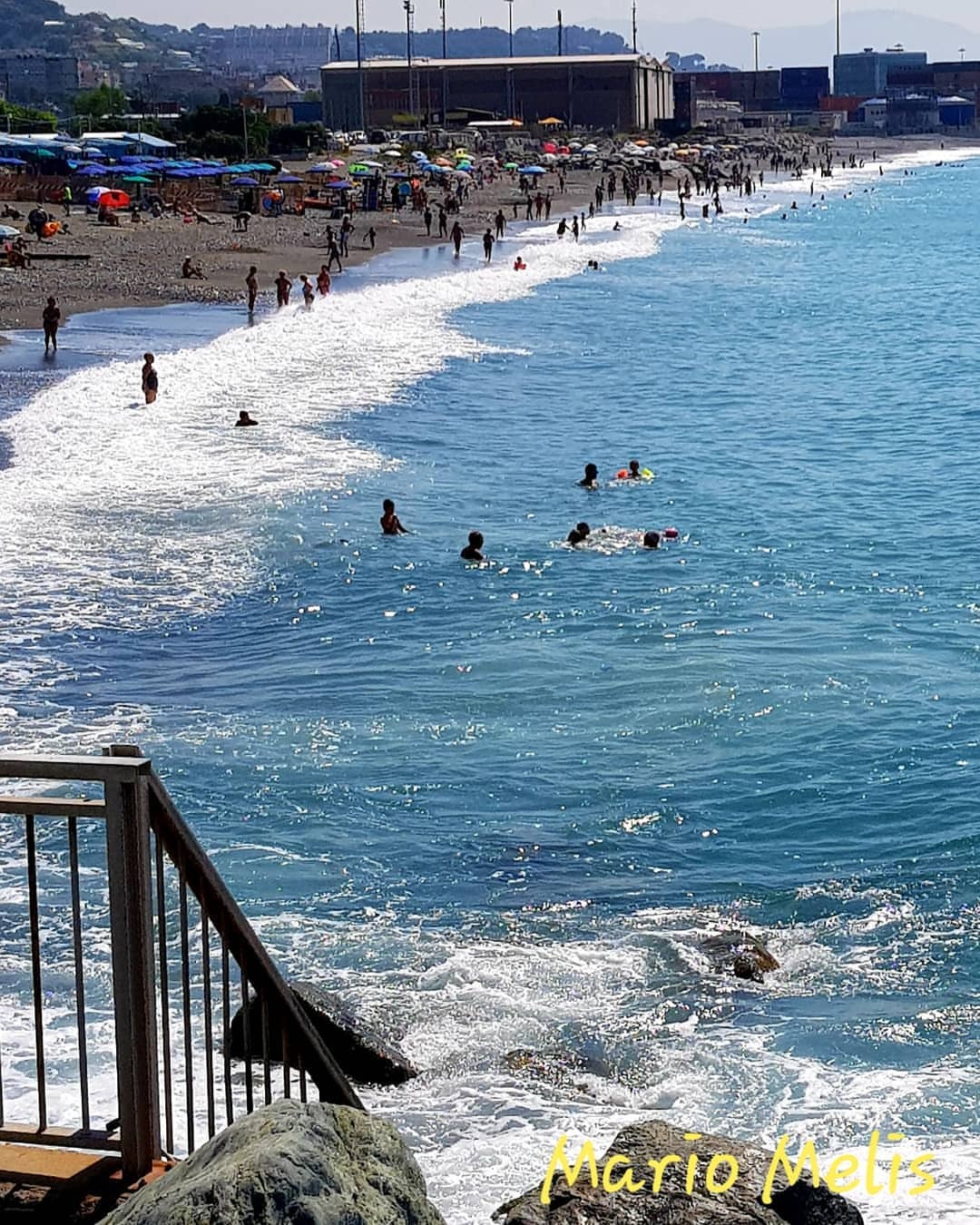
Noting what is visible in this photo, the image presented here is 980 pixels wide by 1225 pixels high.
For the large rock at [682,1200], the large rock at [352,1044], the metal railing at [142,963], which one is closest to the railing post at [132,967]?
the metal railing at [142,963]

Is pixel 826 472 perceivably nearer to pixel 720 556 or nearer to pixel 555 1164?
pixel 720 556

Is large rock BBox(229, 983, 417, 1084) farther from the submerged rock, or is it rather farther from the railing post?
the railing post

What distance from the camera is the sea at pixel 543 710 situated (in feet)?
32.3

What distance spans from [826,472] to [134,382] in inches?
543

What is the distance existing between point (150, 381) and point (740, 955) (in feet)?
77.2

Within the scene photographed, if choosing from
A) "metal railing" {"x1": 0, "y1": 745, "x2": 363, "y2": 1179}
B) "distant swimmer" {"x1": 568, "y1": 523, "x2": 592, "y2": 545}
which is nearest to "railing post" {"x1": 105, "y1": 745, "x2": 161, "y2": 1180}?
"metal railing" {"x1": 0, "y1": 745, "x2": 363, "y2": 1179}

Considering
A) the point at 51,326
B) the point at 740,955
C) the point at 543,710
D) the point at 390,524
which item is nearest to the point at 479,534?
the point at 390,524

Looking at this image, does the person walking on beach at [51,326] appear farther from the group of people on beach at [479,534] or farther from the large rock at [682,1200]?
the large rock at [682,1200]

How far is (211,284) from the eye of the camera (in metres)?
51.3

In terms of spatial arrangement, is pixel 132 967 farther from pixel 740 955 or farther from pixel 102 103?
pixel 102 103

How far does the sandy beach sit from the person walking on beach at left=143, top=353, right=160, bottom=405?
33.6ft

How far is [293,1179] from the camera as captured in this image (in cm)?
386

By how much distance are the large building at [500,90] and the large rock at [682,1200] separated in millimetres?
161848

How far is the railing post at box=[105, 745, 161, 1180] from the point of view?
177 inches
